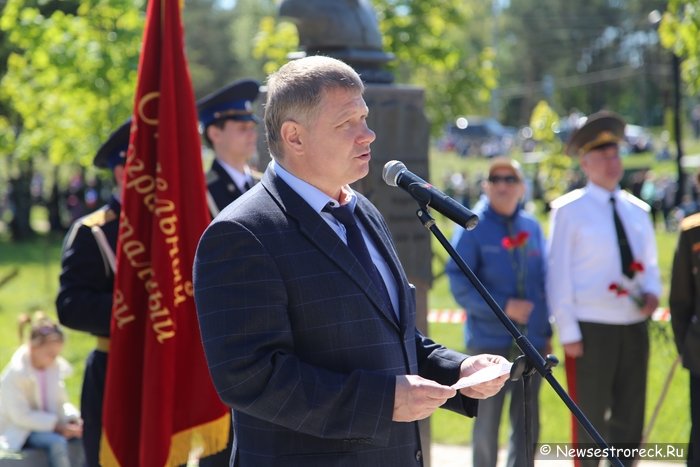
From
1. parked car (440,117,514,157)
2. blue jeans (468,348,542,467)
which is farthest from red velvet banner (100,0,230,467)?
parked car (440,117,514,157)

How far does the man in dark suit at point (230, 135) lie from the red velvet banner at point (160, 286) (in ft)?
1.85

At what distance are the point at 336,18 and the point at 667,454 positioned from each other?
3.69m

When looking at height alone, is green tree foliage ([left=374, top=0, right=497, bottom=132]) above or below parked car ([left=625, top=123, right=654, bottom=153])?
above

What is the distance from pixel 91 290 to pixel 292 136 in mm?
2293

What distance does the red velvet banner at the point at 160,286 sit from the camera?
4328 millimetres

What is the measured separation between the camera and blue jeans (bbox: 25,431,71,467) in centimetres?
592

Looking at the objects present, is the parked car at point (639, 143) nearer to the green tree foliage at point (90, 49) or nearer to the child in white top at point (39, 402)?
the green tree foliage at point (90, 49)

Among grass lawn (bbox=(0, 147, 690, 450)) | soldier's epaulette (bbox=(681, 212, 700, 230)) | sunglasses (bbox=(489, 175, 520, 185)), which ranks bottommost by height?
grass lawn (bbox=(0, 147, 690, 450))

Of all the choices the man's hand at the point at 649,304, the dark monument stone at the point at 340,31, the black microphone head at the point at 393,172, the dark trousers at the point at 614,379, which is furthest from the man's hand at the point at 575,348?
the black microphone head at the point at 393,172

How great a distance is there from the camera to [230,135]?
5.12 meters

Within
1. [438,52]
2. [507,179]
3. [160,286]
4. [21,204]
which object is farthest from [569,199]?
[21,204]

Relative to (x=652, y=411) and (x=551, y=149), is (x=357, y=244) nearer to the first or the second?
(x=652, y=411)

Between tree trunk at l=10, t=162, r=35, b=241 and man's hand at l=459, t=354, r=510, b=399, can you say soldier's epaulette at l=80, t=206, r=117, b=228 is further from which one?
tree trunk at l=10, t=162, r=35, b=241

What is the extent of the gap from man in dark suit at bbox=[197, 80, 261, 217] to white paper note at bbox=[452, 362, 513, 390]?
2.52 meters
